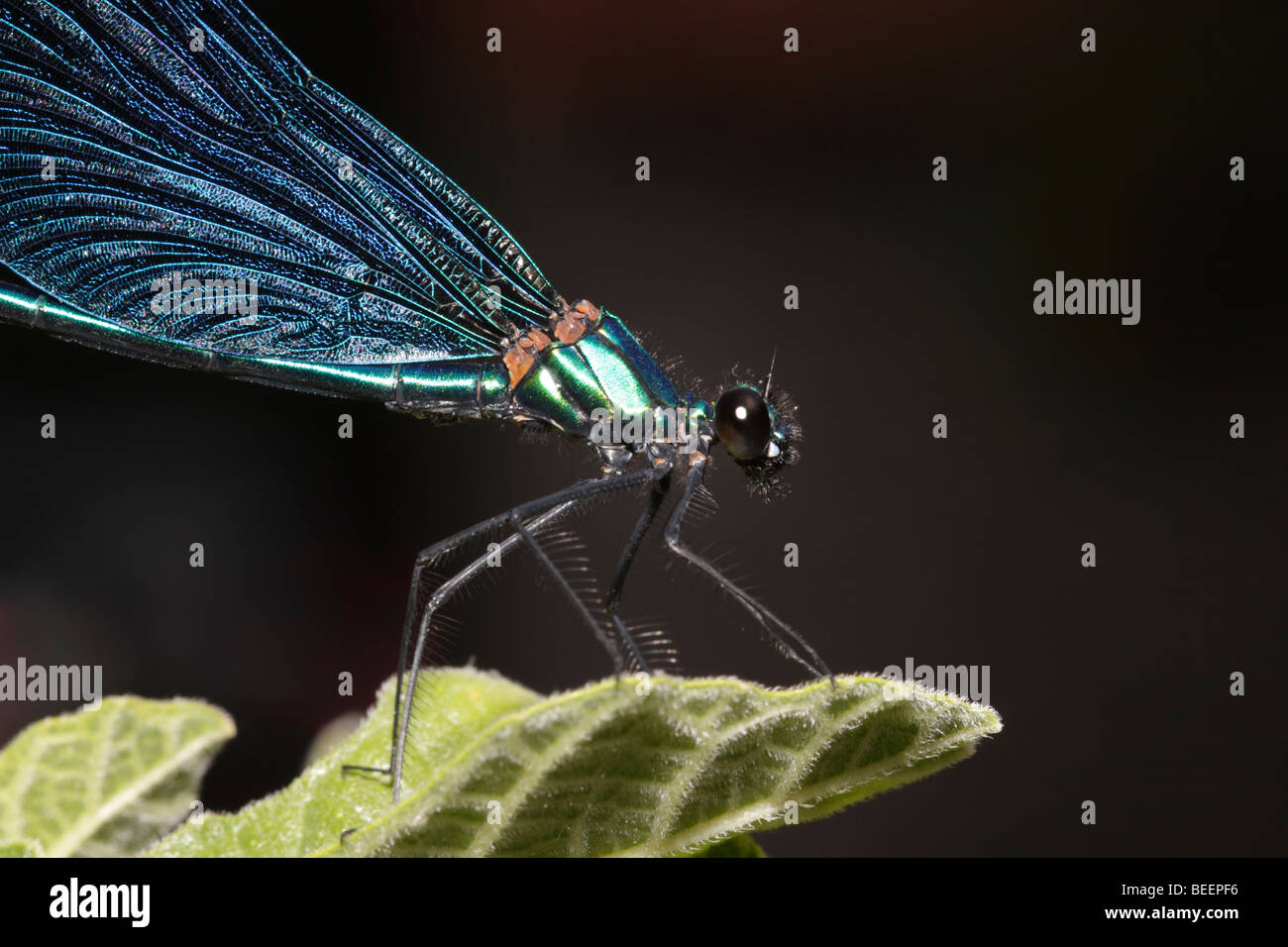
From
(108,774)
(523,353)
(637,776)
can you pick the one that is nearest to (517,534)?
(523,353)

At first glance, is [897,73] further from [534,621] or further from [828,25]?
[534,621]

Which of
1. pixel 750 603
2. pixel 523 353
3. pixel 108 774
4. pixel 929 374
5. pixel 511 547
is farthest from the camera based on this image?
pixel 929 374

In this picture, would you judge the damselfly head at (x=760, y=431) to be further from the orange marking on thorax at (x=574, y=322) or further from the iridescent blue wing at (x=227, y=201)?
the iridescent blue wing at (x=227, y=201)

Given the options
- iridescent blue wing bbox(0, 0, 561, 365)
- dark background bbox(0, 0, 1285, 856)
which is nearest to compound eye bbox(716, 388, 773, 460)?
iridescent blue wing bbox(0, 0, 561, 365)

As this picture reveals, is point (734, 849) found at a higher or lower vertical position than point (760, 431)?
lower

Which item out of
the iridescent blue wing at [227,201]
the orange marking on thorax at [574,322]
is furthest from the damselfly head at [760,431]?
the iridescent blue wing at [227,201]

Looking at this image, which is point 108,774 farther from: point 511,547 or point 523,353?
point 523,353

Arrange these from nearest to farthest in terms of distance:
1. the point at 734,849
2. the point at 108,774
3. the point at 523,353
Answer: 1. the point at 734,849
2. the point at 108,774
3. the point at 523,353

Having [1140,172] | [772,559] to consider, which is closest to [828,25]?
[1140,172]
